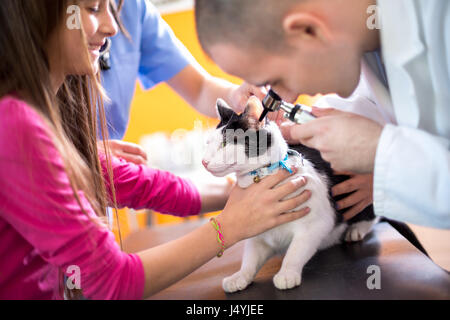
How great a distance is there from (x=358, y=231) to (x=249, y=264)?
285mm

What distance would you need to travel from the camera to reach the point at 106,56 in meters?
→ 0.97

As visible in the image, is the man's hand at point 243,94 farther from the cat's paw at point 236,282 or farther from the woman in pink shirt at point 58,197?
the cat's paw at point 236,282

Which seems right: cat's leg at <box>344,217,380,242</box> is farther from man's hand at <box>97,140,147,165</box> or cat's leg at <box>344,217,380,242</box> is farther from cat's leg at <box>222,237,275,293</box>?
man's hand at <box>97,140,147,165</box>

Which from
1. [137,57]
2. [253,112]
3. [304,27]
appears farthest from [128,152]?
[304,27]

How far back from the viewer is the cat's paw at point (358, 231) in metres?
0.85

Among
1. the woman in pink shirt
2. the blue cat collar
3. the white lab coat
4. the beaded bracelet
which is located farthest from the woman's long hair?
the white lab coat

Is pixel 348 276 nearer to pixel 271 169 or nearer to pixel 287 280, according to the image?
pixel 287 280

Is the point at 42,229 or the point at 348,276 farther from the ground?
the point at 42,229

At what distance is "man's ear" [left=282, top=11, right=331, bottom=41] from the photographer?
54 centimetres

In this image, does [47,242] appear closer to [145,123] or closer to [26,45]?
[26,45]

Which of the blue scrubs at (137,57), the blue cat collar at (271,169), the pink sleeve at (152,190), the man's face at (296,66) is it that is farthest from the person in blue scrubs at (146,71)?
the man's face at (296,66)
